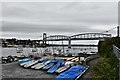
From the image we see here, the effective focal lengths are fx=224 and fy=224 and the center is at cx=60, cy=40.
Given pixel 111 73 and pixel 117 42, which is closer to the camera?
pixel 111 73

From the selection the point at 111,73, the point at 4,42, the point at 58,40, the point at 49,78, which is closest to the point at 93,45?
the point at 58,40

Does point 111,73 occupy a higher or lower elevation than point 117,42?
lower

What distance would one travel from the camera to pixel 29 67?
34906 mm

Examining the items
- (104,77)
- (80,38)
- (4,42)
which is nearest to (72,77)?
(104,77)

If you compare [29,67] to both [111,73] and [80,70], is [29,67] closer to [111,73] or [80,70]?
[80,70]

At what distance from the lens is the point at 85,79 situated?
2222 cm

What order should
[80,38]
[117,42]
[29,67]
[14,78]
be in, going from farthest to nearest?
[80,38] → [29,67] → [14,78] → [117,42]

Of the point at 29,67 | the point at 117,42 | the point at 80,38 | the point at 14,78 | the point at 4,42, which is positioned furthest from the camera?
the point at 4,42

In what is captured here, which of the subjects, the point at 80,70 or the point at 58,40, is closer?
the point at 80,70

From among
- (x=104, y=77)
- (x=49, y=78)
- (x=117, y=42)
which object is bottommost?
(x=49, y=78)

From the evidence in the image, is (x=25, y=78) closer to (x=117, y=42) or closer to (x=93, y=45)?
(x=117, y=42)

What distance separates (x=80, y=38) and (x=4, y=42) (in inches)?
2548

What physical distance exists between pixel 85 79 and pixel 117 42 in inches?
189

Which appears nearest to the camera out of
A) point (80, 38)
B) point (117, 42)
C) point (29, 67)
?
point (117, 42)
